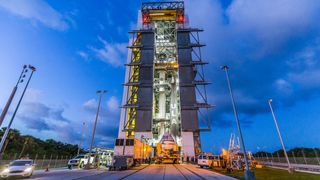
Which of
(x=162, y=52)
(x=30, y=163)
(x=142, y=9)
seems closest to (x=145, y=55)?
(x=162, y=52)

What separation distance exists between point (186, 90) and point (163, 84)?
8.61 metres

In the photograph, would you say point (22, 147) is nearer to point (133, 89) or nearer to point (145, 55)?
point (133, 89)

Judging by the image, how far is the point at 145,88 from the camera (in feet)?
168

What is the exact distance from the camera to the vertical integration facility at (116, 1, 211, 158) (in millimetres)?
46844

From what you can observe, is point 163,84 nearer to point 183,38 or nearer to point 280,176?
point 183,38

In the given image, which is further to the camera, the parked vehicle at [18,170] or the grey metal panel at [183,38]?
the grey metal panel at [183,38]

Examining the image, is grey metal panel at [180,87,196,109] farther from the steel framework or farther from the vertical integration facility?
the steel framework

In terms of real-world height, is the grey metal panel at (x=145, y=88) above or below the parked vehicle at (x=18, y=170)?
above

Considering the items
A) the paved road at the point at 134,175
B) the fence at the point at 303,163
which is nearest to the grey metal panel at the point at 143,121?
the paved road at the point at 134,175

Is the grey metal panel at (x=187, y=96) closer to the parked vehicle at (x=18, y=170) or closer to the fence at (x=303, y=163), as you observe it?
the fence at (x=303, y=163)

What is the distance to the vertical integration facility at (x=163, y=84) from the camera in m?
46.8

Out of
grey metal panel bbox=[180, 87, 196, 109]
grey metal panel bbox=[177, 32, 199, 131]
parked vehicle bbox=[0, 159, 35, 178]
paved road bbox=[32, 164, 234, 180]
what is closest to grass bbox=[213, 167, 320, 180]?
paved road bbox=[32, 164, 234, 180]

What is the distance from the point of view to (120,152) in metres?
31.4

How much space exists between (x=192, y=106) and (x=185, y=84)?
639 centimetres
